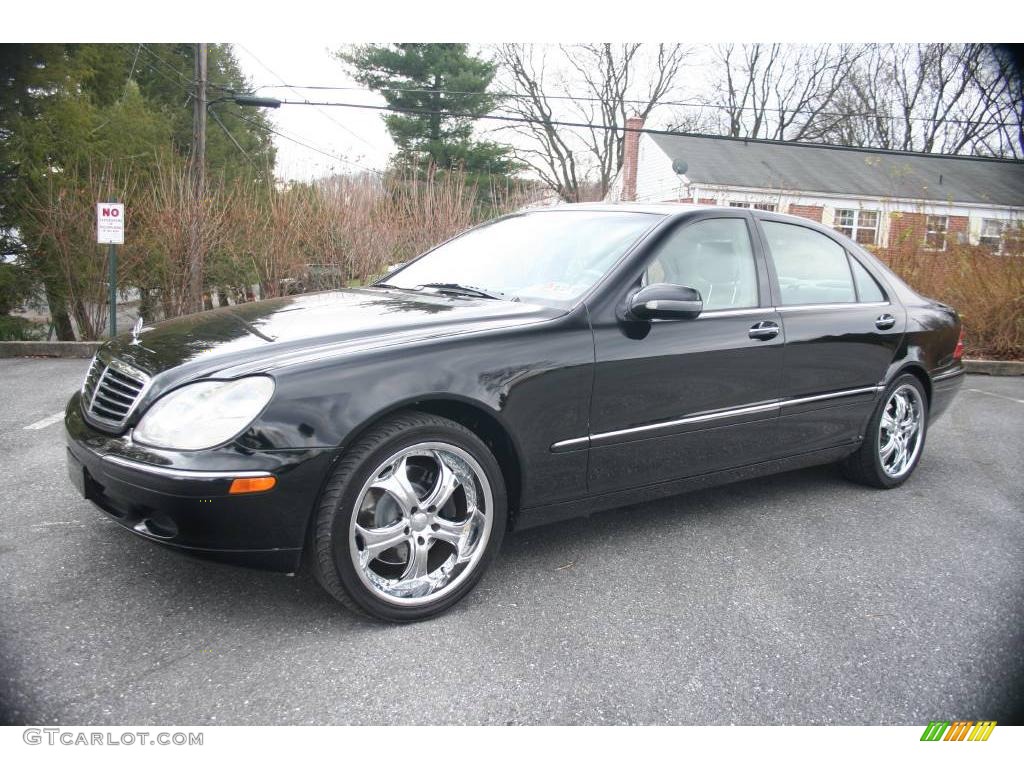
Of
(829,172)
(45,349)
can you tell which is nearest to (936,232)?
(45,349)

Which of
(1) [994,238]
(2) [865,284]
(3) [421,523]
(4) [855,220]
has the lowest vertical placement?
(3) [421,523]

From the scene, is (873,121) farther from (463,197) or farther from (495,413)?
(495,413)

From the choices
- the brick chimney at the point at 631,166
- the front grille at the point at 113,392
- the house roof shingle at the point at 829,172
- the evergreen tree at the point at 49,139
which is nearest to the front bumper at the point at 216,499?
the front grille at the point at 113,392

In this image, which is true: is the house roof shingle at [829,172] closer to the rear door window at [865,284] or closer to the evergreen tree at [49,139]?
the evergreen tree at [49,139]

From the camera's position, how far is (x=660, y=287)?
3.20 metres

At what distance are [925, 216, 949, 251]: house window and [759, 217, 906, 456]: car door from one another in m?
8.81

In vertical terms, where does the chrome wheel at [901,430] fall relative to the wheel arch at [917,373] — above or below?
below

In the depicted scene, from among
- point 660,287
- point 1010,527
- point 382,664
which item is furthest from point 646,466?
point 1010,527

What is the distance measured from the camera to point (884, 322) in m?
4.41

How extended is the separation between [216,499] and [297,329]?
0.80 metres

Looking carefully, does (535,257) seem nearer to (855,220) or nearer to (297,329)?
(297,329)

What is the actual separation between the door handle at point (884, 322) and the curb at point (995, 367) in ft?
23.1

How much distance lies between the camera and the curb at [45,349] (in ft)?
32.3
